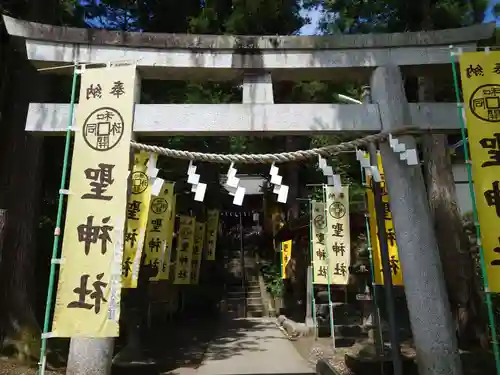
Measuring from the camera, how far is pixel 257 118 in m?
5.06

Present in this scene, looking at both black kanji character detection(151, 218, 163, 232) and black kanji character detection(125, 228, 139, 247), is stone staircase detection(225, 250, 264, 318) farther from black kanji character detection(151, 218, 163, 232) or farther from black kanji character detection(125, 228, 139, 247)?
black kanji character detection(125, 228, 139, 247)

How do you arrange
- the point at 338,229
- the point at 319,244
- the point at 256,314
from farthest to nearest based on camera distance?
1. the point at 256,314
2. the point at 319,244
3. the point at 338,229

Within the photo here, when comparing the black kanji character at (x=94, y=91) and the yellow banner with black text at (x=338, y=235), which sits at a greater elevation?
the black kanji character at (x=94, y=91)

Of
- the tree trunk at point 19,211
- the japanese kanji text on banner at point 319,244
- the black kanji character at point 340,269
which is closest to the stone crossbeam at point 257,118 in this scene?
the tree trunk at point 19,211

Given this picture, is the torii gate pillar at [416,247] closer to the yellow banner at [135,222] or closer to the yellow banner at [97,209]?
the yellow banner at [97,209]

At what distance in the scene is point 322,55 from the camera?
17.4ft

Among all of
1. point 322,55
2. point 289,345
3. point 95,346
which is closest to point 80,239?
point 95,346

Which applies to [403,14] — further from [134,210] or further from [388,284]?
[134,210]

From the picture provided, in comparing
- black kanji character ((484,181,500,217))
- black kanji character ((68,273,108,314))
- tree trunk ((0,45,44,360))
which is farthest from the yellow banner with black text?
black kanji character ((68,273,108,314))

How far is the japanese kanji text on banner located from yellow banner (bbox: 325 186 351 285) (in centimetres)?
76

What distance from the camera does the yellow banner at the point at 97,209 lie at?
164 inches

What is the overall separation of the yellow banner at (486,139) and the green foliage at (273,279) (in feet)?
48.4

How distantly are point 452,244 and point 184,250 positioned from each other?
7.56 meters

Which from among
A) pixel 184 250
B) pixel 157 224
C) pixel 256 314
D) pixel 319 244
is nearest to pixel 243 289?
pixel 256 314
